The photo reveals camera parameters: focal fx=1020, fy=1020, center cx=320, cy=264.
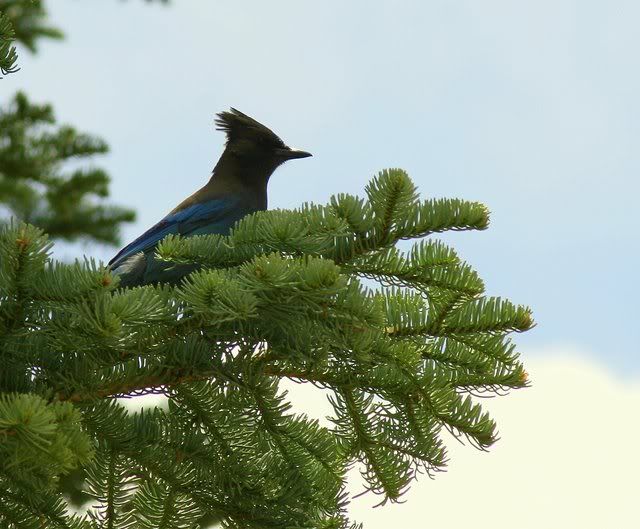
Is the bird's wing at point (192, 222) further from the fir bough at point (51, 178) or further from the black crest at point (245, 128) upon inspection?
the fir bough at point (51, 178)

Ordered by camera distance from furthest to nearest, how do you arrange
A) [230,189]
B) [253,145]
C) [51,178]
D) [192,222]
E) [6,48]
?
1. [51,178]
2. [253,145]
3. [230,189]
4. [192,222]
5. [6,48]

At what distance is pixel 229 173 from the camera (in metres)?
5.60

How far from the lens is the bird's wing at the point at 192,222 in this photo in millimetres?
4680

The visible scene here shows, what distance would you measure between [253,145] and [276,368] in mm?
3040

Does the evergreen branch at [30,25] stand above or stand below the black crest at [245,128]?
above

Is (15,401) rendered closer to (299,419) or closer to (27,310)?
(27,310)

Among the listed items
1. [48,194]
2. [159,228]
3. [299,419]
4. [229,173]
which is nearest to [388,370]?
[299,419]

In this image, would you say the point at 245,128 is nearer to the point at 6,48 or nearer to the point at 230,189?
the point at 230,189

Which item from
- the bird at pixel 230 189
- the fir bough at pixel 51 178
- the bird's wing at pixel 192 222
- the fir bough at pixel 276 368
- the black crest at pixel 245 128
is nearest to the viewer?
the fir bough at pixel 276 368

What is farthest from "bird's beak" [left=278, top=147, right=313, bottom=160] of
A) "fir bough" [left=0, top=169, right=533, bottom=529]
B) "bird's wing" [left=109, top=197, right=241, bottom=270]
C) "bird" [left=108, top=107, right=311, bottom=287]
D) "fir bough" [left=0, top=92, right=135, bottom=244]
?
"fir bough" [left=0, top=169, right=533, bottom=529]

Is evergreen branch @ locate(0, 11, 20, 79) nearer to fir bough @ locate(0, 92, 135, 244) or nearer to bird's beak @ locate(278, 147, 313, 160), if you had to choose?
bird's beak @ locate(278, 147, 313, 160)

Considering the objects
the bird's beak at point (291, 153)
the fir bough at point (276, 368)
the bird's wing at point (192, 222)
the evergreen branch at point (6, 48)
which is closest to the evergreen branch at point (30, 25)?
the bird's beak at point (291, 153)

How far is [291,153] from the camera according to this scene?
18.5ft

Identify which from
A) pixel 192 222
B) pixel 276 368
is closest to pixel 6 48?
pixel 276 368
